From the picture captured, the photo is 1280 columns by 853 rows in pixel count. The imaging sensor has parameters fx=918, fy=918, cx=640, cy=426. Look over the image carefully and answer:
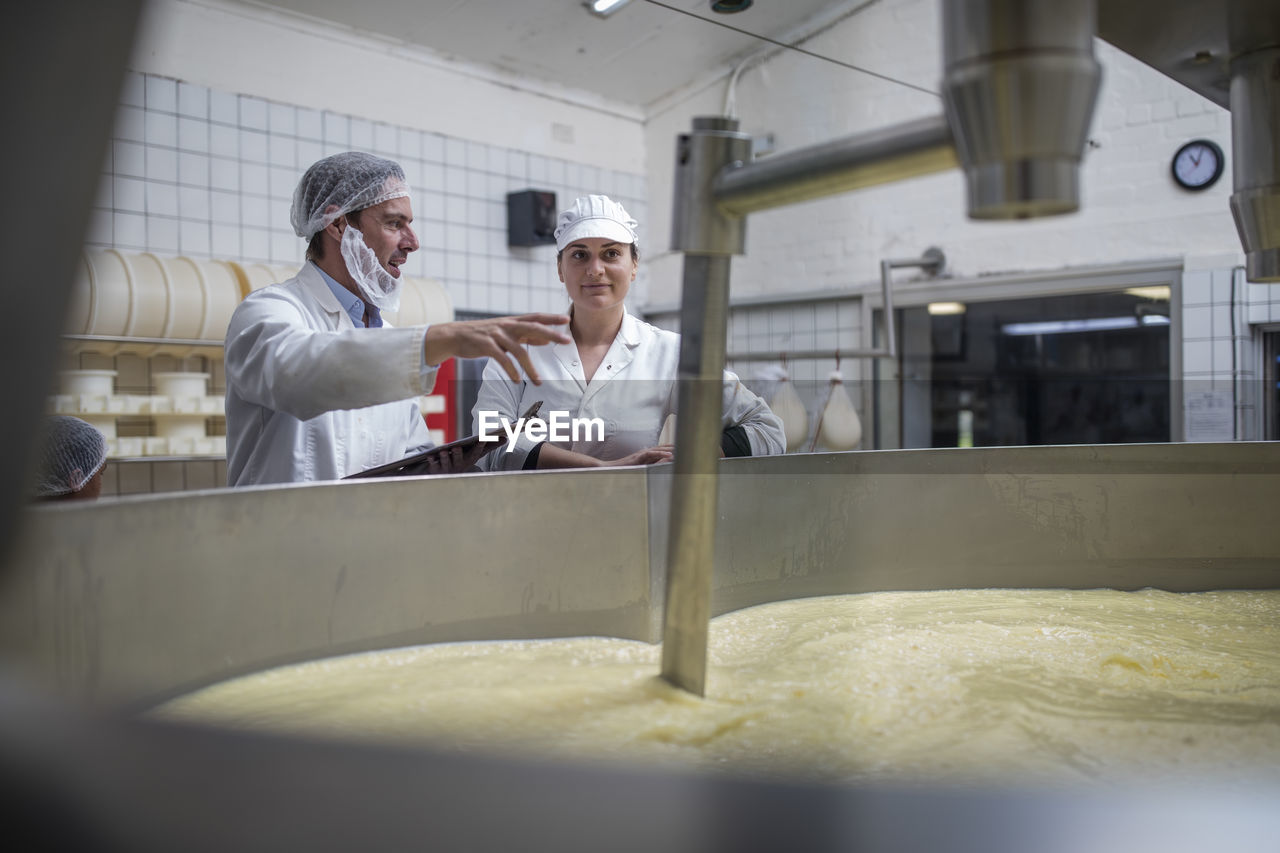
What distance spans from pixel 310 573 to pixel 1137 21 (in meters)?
0.57

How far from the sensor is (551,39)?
3.24m

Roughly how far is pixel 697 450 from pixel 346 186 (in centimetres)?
79

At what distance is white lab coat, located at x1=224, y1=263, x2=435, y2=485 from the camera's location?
2.30ft

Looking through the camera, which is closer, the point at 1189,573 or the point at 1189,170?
the point at 1189,573

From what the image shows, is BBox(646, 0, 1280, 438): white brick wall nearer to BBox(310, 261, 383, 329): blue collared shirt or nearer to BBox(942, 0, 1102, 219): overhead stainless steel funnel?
BBox(310, 261, 383, 329): blue collared shirt

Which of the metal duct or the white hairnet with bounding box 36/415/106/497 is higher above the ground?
the metal duct

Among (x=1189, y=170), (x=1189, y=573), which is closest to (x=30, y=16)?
(x=1189, y=573)

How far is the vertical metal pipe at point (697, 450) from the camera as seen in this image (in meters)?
0.41

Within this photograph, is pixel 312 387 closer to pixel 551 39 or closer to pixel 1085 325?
pixel 551 39

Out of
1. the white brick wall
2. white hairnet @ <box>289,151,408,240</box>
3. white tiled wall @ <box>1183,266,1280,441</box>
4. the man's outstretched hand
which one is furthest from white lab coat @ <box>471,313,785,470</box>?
white tiled wall @ <box>1183,266,1280,441</box>

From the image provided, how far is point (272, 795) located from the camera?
0.16 metres

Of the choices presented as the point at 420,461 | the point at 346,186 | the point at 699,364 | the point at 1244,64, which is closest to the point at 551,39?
the point at 346,186

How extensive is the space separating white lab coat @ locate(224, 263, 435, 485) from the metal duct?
55 cm

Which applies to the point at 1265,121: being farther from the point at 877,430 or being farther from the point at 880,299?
the point at 880,299
